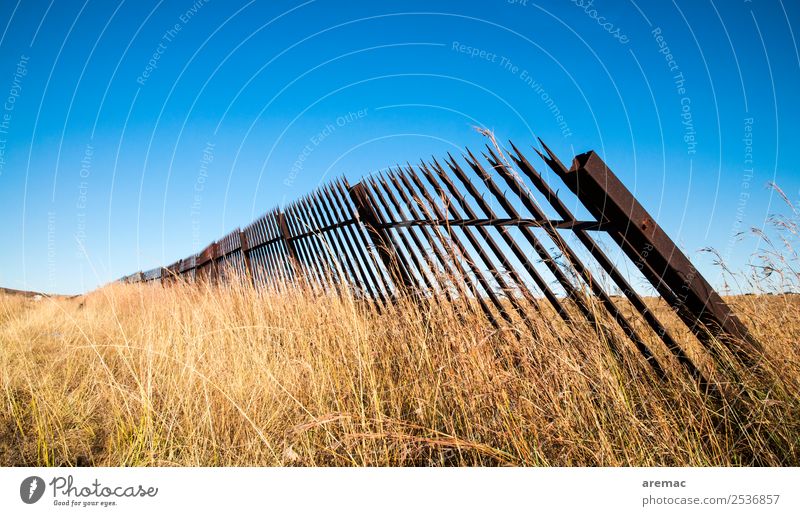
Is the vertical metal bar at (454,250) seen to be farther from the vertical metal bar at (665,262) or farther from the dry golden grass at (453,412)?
the vertical metal bar at (665,262)

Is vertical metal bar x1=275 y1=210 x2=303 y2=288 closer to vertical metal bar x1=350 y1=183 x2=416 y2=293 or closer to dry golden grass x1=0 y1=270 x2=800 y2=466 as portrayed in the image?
vertical metal bar x1=350 y1=183 x2=416 y2=293

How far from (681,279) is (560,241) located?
441mm

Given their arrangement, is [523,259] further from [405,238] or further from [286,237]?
[286,237]

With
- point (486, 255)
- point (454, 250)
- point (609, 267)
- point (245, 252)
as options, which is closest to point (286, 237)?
point (245, 252)

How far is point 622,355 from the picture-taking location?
156cm
